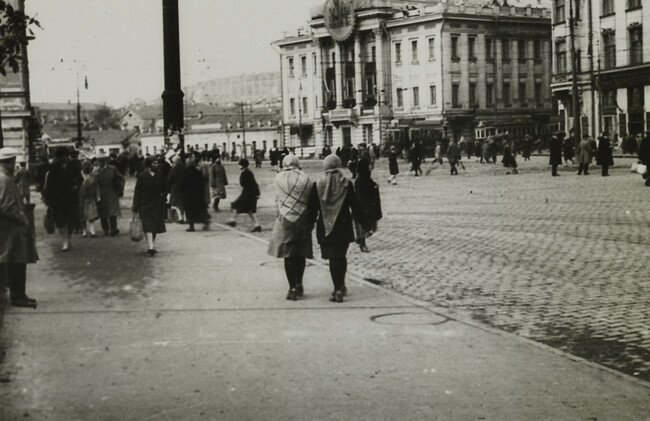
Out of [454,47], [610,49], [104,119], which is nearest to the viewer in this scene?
[610,49]

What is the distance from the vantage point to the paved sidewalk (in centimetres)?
589

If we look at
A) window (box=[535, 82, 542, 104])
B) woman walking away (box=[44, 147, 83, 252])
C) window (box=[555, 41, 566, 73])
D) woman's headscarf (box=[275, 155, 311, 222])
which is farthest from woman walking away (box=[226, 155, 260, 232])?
window (box=[535, 82, 542, 104])

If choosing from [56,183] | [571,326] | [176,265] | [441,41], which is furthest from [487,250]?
[441,41]

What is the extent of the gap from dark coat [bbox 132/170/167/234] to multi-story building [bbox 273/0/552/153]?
5566 cm

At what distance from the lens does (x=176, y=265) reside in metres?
13.4

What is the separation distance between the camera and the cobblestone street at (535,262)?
27.8 ft

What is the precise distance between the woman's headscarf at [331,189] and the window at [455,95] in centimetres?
6704

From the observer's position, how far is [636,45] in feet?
169

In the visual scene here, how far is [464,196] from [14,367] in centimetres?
2079

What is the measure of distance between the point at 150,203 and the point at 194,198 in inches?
167

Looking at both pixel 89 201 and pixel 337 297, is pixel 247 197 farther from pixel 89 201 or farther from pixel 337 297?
pixel 337 297

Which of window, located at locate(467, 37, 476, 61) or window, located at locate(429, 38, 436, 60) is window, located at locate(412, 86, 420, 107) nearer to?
window, located at locate(429, 38, 436, 60)

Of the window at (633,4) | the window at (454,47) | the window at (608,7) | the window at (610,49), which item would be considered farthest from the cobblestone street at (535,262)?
the window at (454,47)

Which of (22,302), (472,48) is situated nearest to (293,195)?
(22,302)
